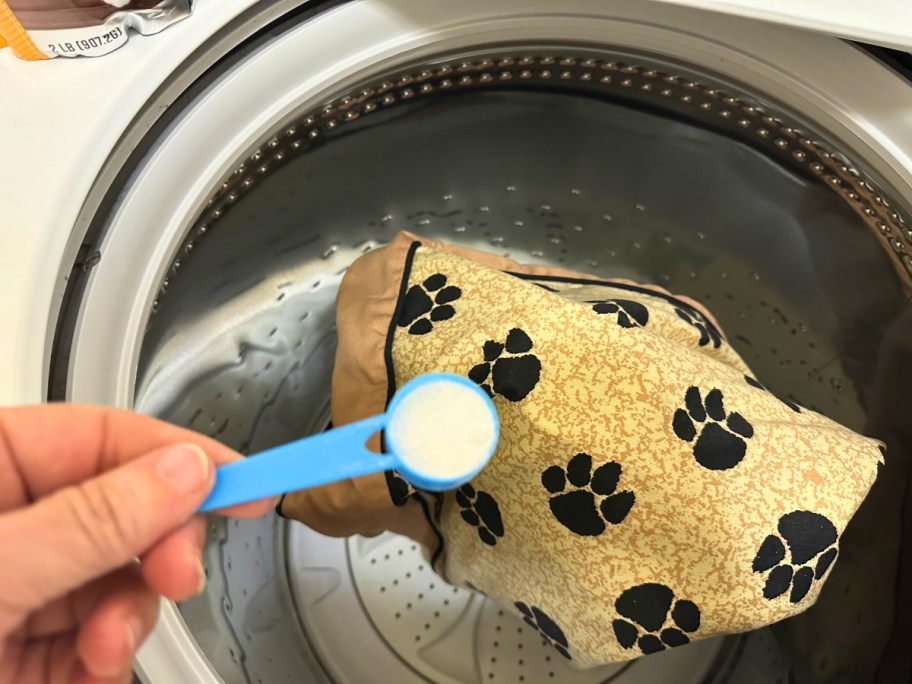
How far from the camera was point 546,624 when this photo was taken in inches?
25.1

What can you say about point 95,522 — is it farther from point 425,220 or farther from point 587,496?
point 425,220

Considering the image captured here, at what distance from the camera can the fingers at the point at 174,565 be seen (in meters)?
0.40

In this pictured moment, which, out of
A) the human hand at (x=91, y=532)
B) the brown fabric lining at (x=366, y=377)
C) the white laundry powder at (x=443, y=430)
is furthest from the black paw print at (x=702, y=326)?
the human hand at (x=91, y=532)

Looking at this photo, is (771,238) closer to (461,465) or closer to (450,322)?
(450,322)

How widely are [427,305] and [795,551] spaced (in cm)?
37

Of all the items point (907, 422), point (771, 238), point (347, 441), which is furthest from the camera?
point (771, 238)

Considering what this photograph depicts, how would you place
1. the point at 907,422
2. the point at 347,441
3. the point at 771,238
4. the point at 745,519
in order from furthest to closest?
the point at 771,238
the point at 907,422
the point at 745,519
the point at 347,441

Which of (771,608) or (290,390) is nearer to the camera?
(771,608)

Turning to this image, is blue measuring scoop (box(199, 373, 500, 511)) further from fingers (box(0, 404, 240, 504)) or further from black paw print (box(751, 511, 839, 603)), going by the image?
black paw print (box(751, 511, 839, 603))

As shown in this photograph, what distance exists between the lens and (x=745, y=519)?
0.52m

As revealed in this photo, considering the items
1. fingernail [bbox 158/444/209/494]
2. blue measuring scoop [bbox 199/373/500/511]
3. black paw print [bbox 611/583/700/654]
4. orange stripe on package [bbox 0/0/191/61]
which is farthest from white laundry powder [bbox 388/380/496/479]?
orange stripe on package [bbox 0/0/191/61]

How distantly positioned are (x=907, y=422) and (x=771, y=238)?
9.6 inches

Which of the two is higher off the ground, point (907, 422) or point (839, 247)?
point (839, 247)

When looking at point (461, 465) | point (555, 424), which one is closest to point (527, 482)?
point (555, 424)
